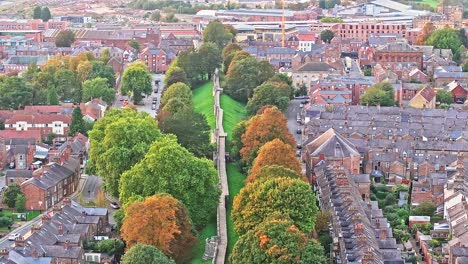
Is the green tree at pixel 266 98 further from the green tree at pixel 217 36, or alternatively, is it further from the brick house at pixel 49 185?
the green tree at pixel 217 36

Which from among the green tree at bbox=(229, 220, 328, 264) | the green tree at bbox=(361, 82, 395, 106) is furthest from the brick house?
the green tree at bbox=(361, 82, 395, 106)

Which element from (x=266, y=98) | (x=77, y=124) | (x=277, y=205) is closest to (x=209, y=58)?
(x=266, y=98)

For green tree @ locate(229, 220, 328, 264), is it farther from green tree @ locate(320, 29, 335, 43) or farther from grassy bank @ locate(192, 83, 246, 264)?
green tree @ locate(320, 29, 335, 43)

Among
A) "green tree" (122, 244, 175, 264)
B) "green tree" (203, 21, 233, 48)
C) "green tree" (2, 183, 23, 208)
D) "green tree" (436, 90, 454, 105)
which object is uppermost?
"green tree" (203, 21, 233, 48)

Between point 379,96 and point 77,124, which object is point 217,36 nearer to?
point 379,96

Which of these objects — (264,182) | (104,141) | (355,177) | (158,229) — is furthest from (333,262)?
(104,141)

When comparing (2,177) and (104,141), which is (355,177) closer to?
(104,141)

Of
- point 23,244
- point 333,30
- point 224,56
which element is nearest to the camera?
point 23,244
